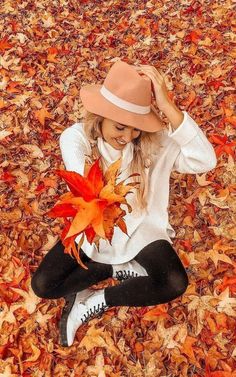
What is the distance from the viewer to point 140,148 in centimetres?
259

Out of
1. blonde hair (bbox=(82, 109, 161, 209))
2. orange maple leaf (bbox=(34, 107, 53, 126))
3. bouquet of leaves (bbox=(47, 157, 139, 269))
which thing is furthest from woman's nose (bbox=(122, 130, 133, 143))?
orange maple leaf (bbox=(34, 107, 53, 126))

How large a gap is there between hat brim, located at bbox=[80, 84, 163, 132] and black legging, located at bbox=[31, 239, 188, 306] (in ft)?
2.45

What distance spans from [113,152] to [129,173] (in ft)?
0.49

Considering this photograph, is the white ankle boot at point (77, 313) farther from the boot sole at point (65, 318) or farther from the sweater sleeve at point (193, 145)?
the sweater sleeve at point (193, 145)

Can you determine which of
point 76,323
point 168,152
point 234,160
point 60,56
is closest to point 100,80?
point 60,56

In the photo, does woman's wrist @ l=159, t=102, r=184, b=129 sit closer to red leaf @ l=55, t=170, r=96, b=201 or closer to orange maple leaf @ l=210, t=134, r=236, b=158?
red leaf @ l=55, t=170, r=96, b=201

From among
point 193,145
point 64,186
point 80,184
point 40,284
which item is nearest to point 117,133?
point 193,145

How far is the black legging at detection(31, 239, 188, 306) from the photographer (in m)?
2.74

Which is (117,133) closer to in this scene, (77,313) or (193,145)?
(193,145)

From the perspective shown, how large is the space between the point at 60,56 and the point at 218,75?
1.66 m

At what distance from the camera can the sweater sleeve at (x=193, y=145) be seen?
2.36 m

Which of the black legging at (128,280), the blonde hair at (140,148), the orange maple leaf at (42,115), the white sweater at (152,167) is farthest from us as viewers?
the orange maple leaf at (42,115)

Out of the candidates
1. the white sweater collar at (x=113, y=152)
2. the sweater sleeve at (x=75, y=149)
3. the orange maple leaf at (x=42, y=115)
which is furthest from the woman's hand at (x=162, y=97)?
the orange maple leaf at (x=42, y=115)

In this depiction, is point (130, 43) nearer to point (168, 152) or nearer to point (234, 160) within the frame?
point (234, 160)
